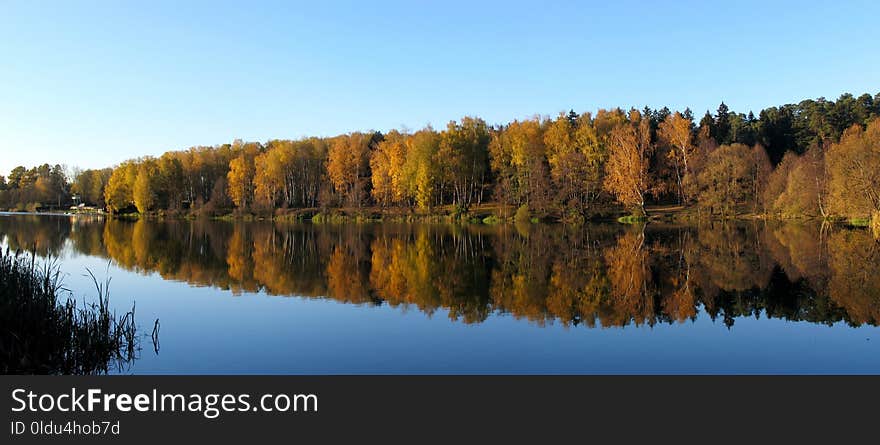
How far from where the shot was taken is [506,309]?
14.2 m

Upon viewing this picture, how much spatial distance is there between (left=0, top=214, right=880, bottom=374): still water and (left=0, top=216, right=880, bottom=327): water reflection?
0.34 feet

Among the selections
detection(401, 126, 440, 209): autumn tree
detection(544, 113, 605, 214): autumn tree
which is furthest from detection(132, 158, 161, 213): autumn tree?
detection(544, 113, 605, 214): autumn tree

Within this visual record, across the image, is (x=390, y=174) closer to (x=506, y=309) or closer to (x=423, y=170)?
(x=423, y=170)

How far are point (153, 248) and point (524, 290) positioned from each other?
24144 millimetres

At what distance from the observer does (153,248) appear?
32.0 meters

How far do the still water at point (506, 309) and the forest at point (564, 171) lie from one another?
30.3m

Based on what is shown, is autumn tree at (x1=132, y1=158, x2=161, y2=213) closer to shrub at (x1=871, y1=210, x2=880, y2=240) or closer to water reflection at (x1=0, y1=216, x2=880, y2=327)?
water reflection at (x1=0, y1=216, x2=880, y2=327)

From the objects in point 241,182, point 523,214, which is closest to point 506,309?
point 523,214

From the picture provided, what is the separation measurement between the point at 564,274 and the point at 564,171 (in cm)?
4143

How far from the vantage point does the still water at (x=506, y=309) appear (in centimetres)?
969

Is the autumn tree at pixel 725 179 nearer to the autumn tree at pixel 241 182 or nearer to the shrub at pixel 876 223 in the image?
the shrub at pixel 876 223
